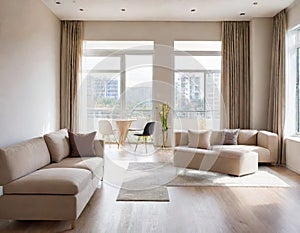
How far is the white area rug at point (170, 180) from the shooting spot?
422 cm

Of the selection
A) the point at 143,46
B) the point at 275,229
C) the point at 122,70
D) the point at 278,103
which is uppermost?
the point at 143,46

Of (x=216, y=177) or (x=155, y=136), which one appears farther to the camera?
(x=155, y=136)

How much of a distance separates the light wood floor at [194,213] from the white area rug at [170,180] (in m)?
0.18

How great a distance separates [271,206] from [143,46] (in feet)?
18.9

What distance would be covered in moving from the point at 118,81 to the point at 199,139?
395 centimetres

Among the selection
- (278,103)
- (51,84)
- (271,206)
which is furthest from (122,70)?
(271,206)

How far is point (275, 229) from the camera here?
307 centimetres

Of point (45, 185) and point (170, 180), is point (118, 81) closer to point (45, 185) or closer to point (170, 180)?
point (170, 180)

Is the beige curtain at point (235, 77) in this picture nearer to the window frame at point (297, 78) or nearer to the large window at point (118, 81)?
the window frame at point (297, 78)

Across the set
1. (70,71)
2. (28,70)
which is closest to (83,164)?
(28,70)

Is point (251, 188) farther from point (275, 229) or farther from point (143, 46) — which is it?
point (143, 46)

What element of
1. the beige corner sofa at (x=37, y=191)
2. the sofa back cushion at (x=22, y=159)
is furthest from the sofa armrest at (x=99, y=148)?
the beige corner sofa at (x=37, y=191)

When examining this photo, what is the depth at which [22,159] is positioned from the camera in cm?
338

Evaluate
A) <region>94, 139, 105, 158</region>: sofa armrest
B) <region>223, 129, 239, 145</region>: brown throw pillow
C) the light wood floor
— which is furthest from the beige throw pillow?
<region>94, 139, 105, 158</region>: sofa armrest
